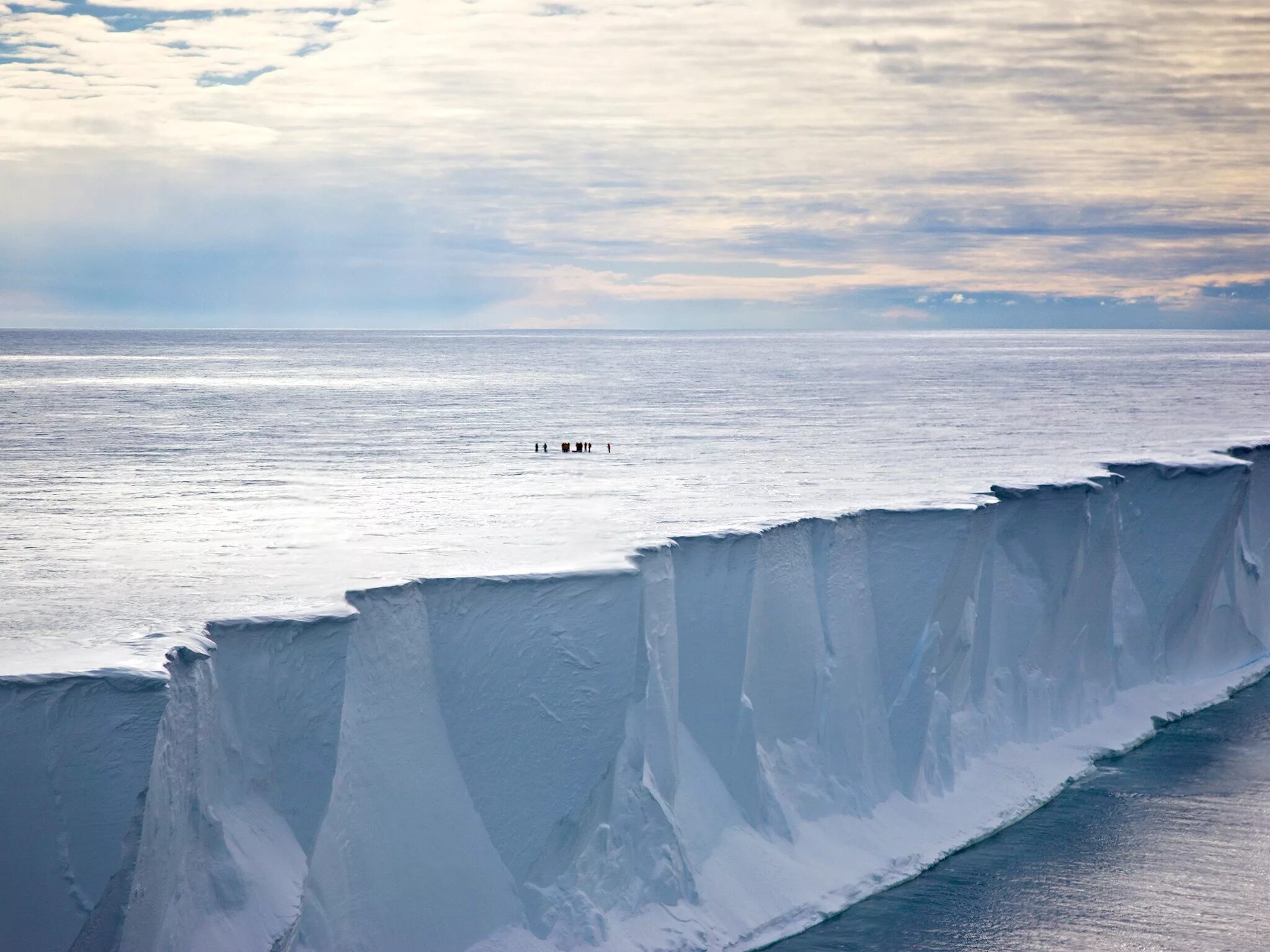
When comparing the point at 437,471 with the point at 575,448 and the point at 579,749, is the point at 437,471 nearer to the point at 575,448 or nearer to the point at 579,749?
the point at 575,448

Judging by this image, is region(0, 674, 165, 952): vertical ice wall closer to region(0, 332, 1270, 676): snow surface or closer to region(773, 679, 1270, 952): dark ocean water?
region(0, 332, 1270, 676): snow surface

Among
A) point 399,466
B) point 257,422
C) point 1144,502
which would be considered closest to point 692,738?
point 1144,502

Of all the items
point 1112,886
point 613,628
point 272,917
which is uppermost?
point 613,628

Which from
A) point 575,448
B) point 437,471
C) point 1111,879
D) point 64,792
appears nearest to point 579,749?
point 64,792

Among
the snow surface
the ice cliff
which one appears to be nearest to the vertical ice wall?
the ice cliff

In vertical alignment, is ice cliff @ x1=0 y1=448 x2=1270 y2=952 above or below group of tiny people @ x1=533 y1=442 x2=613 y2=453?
below

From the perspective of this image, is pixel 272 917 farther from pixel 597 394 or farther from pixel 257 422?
pixel 597 394

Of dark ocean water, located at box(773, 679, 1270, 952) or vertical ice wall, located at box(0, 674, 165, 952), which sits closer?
vertical ice wall, located at box(0, 674, 165, 952)

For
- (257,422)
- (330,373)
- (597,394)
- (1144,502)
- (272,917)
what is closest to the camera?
(272,917)
